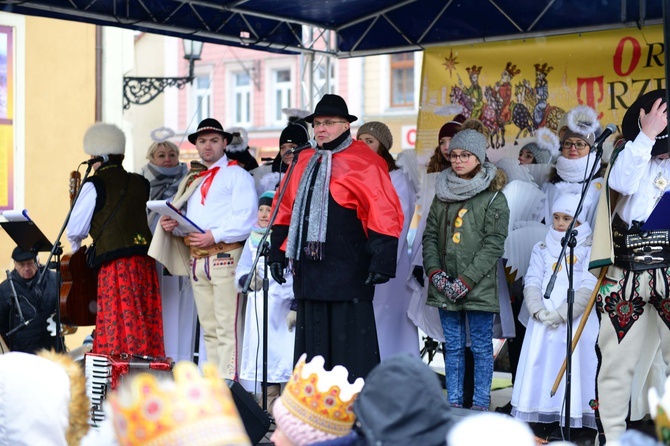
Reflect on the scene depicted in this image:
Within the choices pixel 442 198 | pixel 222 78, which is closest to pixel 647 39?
pixel 442 198

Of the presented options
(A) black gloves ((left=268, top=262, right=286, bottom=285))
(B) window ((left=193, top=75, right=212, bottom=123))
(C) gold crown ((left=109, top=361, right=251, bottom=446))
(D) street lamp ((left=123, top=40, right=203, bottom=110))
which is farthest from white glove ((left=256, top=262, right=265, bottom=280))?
(B) window ((left=193, top=75, right=212, bottom=123))

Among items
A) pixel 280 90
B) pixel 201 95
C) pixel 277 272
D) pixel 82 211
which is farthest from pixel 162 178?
pixel 201 95

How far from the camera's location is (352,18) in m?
8.85

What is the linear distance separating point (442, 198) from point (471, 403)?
152cm

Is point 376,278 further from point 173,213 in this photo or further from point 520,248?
point 173,213

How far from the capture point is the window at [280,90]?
29.2 metres

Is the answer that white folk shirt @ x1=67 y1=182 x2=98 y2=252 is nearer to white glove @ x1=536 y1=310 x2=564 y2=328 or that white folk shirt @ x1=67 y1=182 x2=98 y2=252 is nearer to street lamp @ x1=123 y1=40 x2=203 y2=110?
white glove @ x1=536 y1=310 x2=564 y2=328

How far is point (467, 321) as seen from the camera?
6551 millimetres

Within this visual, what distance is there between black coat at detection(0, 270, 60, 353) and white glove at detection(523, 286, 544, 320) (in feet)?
13.9

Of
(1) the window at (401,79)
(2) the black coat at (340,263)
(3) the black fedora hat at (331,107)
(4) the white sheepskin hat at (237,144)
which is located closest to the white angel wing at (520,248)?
(2) the black coat at (340,263)

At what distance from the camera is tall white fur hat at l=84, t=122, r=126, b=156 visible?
7.58 metres

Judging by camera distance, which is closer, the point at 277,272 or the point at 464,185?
the point at 277,272

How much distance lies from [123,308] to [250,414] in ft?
8.10

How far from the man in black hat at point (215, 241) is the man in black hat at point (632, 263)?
2831mm
